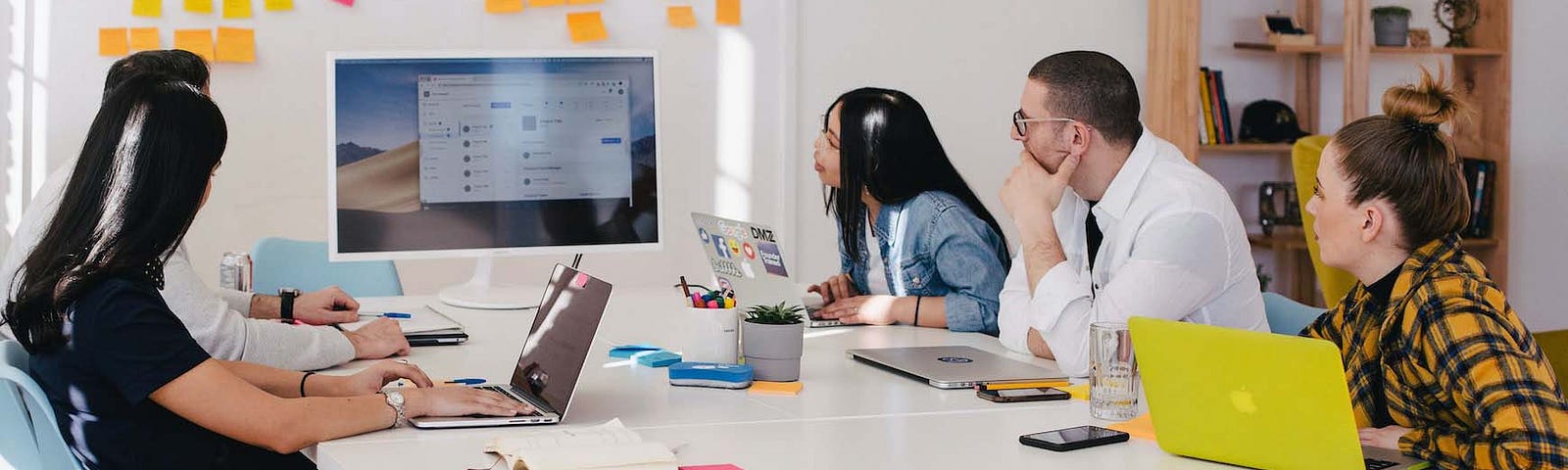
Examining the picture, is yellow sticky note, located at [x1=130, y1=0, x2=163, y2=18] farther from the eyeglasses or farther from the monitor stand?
the eyeglasses

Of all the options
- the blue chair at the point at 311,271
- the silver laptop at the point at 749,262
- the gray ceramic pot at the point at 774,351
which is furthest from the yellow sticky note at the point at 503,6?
the gray ceramic pot at the point at 774,351

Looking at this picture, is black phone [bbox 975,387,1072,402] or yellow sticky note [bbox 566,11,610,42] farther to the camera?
yellow sticky note [bbox 566,11,610,42]

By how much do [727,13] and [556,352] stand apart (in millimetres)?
2709

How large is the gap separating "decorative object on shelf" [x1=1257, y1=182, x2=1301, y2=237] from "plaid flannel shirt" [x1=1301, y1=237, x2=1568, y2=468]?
10.7 feet

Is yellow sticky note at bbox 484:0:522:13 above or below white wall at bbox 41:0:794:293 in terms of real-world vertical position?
above

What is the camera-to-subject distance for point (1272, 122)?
190 inches

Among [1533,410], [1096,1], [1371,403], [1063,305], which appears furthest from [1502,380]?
[1096,1]

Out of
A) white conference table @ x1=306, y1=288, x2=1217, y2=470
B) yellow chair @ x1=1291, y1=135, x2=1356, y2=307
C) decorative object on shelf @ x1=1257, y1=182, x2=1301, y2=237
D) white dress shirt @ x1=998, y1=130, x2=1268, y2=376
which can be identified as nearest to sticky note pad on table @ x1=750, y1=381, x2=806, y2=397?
white conference table @ x1=306, y1=288, x2=1217, y2=470

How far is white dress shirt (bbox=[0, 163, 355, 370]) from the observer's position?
1.96 metres

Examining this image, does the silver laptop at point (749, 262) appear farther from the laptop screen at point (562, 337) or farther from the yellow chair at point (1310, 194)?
the yellow chair at point (1310, 194)

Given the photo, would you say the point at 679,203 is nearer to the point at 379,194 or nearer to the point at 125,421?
the point at 379,194

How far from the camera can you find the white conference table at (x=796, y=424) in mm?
1551

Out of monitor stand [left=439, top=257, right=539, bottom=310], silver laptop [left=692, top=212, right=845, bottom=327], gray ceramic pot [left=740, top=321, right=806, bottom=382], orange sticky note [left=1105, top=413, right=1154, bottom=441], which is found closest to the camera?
orange sticky note [left=1105, top=413, right=1154, bottom=441]

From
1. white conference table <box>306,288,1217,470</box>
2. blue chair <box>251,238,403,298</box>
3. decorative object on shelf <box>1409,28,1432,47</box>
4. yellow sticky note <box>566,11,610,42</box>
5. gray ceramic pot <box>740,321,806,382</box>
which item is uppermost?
decorative object on shelf <box>1409,28,1432,47</box>
